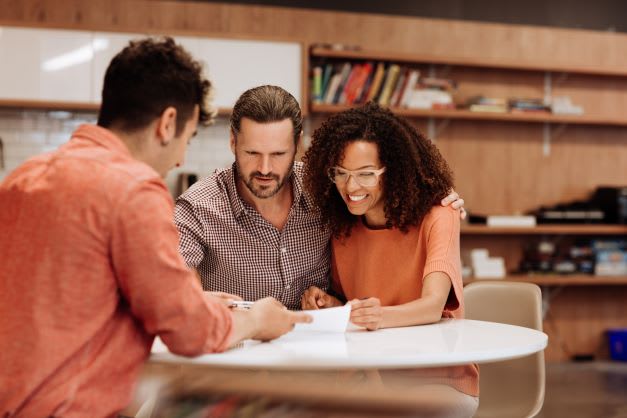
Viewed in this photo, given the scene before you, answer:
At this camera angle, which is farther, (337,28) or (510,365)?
(337,28)

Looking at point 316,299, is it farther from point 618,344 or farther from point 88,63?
point 618,344

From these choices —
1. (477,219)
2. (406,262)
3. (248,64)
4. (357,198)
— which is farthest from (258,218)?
(477,219)

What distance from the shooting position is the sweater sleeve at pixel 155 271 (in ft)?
4.84

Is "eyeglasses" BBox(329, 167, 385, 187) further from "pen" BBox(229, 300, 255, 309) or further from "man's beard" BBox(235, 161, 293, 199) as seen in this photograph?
"pen" BBox(229, 300, 255, 309)

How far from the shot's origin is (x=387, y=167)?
249 centimetres

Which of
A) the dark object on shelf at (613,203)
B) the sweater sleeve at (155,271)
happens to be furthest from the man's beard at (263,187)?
the dark object on shelf at (613,203)

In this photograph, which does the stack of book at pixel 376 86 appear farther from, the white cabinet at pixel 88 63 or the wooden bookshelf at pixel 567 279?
the wooden bookshelf at pixel 567 279

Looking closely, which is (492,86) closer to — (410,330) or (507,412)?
(507,412)

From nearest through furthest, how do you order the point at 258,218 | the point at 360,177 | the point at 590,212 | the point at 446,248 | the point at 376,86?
the point at 446,248 < the point at 360,177 < the point at 258,218 < the point at 376,86 < the point at 590,212

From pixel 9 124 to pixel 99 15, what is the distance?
960 mm

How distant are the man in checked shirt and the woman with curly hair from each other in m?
0.08

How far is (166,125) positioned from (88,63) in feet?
12.6

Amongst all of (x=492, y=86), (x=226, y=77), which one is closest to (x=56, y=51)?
(x=226, y=77)

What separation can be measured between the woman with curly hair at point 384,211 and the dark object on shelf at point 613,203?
385 cm
